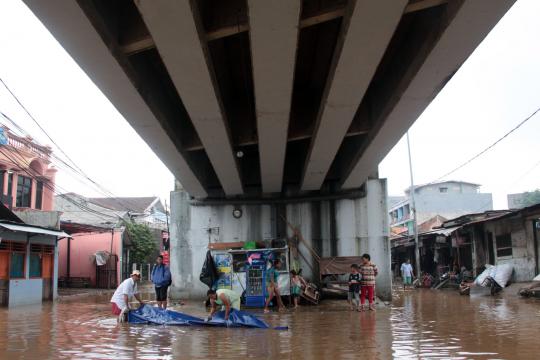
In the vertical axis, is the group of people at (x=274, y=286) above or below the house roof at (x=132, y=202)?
below

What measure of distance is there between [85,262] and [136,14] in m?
27.2

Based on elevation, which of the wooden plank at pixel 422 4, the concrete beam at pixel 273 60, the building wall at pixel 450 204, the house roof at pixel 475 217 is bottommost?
the house roof at pixel 475 217

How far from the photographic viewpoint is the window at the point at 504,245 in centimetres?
2205

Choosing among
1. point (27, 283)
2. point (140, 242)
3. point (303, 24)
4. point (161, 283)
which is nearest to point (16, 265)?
point (27, 283)

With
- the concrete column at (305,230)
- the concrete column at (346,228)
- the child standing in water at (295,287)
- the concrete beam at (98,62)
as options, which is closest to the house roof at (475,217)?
the concrete column at (346,228)

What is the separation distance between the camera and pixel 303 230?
19.3 meters

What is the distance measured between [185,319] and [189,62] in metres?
6.03

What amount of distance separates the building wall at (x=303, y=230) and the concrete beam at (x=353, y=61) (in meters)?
6.23

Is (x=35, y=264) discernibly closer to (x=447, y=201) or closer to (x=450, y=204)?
(x=447, y=201)

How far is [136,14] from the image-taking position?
8102mm

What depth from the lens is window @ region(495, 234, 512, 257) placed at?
22047 mm

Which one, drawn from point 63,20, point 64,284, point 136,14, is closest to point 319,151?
point 136,14

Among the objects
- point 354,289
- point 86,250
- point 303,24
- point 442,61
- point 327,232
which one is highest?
point 303,24

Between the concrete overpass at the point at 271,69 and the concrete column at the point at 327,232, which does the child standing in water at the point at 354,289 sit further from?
the concrete column at the point at 327,232
